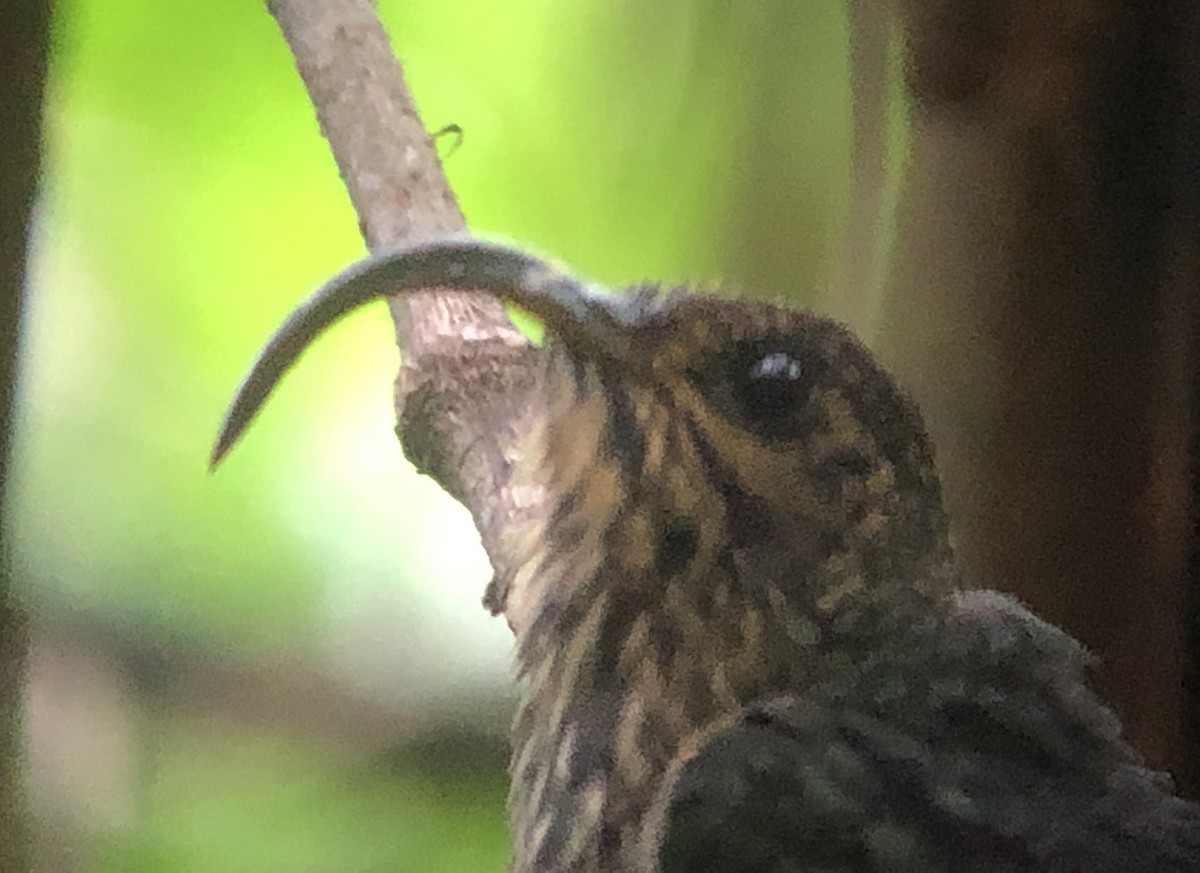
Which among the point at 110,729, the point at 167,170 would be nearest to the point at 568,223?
the point at 167,170

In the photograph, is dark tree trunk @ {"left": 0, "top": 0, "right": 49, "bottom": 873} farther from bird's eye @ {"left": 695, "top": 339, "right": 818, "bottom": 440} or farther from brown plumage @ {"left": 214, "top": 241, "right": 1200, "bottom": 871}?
bird's eye @ {"left": 695, "top": 339, "right": 818, "bottom": 440}

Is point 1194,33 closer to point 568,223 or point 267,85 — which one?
point 568,223

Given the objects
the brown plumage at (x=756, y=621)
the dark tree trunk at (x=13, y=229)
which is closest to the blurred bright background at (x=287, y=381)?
the dark tree trunk at (x=13, y=229)

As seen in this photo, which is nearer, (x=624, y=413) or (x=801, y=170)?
(x=624, y=413)

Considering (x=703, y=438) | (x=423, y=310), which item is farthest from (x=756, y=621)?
(x=423, y=310)

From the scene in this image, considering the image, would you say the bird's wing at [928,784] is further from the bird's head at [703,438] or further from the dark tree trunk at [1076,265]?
the dark tree trunk at [1076,265]

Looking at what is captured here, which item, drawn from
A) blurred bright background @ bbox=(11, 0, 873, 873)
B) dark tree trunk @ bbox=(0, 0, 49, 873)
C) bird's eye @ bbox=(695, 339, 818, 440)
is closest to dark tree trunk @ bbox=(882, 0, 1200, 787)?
blurred bright background @ bbox=(11, 0, 873, 873)

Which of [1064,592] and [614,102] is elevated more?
[614,102]
